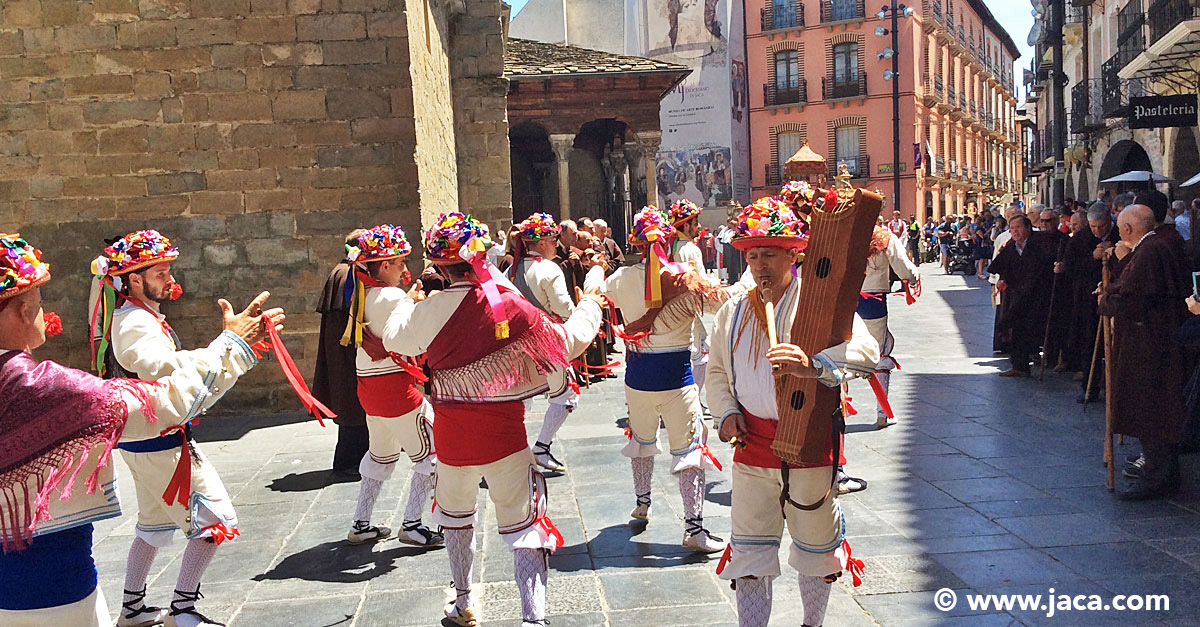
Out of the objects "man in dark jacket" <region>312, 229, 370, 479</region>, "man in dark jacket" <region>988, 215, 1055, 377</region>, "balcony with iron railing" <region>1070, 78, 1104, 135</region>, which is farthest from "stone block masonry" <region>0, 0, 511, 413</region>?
"balcony with iron railing" <region>1070, 78, 1104, 135</region>

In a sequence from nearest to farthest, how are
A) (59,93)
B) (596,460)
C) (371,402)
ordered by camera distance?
(371,402), (596,460), (59,93)

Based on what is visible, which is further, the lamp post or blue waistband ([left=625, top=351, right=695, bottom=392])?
the lamp post

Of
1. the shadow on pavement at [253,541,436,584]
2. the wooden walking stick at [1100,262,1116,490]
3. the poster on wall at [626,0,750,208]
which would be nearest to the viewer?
the shadow on pavement at [253,541,436,584]

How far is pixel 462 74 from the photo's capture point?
1498 cm

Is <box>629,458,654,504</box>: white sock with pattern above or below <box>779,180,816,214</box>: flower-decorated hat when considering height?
below

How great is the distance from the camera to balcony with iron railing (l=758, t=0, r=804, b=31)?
42.1 metres

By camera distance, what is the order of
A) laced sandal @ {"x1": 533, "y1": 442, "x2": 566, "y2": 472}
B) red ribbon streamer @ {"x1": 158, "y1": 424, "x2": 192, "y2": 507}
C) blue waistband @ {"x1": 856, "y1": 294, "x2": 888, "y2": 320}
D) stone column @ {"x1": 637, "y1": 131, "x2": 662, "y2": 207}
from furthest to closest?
stone column @ {"x1": 637, "y1": 131, "x2": 662, "y2": 207}
blue waistband @ {"x1": 856, "y1": 294, "x2": 888, "y2": 320}
laced sandal @ {"x1": 533, "y1": 442, "x2": 566, "y2": 472}
red ribbon streamer @ {"x1": 158, "y1": 424, "x2": 192, "y2": 507}

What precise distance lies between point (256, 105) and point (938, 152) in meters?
41.5

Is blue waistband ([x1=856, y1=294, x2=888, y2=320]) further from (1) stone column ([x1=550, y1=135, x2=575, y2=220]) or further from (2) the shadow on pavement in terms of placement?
(1) stone column ([x1=550, y1=135, x2=575, y2=220])

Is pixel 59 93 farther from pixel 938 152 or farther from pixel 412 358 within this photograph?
pixel 938 152

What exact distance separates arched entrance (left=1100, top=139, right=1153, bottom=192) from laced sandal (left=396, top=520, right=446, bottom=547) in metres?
23.9

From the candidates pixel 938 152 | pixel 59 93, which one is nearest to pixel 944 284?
pixel 59 93

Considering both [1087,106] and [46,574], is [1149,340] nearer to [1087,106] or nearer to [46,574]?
[46,574]

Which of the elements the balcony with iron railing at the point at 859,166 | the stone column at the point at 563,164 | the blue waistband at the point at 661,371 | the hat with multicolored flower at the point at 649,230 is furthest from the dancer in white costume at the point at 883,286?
the balcony with iron railing at the point at 859,166
